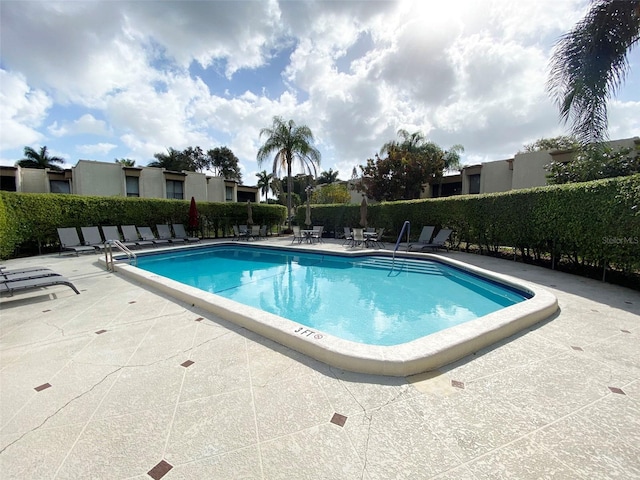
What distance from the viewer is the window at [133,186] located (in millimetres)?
22766

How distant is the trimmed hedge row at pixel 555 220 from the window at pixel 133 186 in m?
21.9

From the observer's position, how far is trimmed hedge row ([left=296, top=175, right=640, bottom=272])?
5832 millimetres

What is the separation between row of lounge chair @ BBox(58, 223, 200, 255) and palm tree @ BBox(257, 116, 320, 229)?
853cm

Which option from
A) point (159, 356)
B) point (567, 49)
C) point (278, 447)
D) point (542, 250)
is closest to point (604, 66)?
point (567, 49)

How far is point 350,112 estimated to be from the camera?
58.4 ft

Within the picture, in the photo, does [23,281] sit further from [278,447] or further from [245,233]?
[245,233]

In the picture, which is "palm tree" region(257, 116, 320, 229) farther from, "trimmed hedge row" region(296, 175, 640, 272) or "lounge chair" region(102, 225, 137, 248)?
"lounge chair" region(102, 225, 137, 248)

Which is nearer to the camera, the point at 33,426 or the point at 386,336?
the point at 33,426

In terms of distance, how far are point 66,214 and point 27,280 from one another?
8348 millimetres

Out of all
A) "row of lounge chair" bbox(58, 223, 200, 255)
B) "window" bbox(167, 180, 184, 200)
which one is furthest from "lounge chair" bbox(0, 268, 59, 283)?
"window" bbox(167, 180, 184, 200)

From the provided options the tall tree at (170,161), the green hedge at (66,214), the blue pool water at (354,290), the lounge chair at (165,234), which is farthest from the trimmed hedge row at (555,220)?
the tall tree at (170,161)

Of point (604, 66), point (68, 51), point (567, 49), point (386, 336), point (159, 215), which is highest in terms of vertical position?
point (68, 51)

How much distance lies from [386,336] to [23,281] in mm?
6589

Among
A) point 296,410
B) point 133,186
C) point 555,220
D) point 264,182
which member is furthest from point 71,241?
point 264,182
